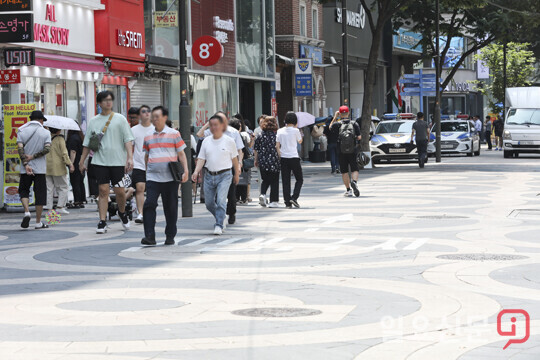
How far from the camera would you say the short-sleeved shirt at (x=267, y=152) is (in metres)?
20.8

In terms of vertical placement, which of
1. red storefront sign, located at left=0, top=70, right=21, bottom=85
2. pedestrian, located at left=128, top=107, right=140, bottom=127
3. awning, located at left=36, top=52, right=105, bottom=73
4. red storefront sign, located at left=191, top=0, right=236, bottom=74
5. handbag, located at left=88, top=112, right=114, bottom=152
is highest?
red storefront sign, located at left=191, top=0, right=236, bottom=74

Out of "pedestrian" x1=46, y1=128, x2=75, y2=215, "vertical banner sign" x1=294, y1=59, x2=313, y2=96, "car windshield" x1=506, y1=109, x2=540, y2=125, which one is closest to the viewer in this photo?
"pedestrian" x1=46, y1=128, x2=75, y2=215

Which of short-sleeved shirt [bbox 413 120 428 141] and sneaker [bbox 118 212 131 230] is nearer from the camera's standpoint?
sneaker [bbox 118 212 131 230]

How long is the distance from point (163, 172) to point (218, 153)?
1.51 metres

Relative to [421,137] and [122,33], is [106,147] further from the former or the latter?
[421,137]

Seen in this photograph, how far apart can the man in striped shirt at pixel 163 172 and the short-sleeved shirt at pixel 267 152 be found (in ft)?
20.8

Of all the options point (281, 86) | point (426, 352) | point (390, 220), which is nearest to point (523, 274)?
point (426, 352)

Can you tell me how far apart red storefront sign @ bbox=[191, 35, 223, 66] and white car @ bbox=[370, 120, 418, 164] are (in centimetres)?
1426

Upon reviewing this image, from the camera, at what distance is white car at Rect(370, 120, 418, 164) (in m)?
39.7

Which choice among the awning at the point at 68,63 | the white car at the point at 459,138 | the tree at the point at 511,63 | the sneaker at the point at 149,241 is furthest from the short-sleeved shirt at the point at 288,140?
the tree at the point at 511,63

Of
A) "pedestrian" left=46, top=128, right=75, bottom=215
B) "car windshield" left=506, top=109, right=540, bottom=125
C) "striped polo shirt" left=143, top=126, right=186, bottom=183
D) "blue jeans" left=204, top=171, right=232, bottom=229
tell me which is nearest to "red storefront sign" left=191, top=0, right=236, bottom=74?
"car windshield" left=506, top=109, right=540, bottom=125

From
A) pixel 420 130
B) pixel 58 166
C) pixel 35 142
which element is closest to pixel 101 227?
pixel 35 142

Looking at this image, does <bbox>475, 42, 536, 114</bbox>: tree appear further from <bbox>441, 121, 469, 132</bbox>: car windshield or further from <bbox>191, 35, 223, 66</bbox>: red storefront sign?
<bbox>191, 35, 223, 66</bbox>: red storefront sign

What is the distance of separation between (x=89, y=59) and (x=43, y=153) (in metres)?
9.43
